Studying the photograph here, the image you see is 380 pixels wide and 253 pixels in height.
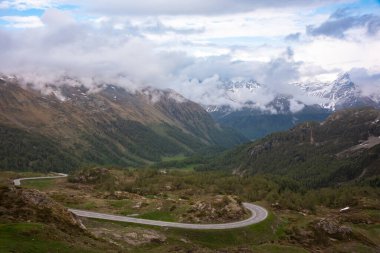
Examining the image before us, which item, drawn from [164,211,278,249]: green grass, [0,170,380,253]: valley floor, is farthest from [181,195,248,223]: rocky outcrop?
[164,211,278,249]: green grass

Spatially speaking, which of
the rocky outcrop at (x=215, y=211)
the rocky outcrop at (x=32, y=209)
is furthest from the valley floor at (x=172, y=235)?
the rocky outcrop at (x=32, y=209)

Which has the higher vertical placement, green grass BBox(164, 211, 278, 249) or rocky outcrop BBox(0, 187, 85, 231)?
rocky outcrop BBox(0, 187, 85, 231)

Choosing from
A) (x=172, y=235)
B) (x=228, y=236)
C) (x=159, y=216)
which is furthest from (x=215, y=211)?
(x=172, y=235)

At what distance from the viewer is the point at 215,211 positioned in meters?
146

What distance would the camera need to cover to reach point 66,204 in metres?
153

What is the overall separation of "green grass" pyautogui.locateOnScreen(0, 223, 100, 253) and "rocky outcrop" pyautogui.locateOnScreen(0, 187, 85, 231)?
28.3ft

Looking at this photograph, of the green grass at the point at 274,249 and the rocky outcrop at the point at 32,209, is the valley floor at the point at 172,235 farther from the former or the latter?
the rocky outcrop at the point at 32,209

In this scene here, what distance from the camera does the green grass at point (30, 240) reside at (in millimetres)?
69125

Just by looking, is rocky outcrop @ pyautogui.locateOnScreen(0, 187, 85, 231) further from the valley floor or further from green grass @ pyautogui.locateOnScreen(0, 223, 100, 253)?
green grass @ pyautogui.locateOnScreen(0, 223, 100, 253)

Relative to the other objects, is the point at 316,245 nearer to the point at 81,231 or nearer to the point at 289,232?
the point at 289,232

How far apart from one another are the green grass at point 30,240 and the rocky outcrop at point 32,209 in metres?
8.63

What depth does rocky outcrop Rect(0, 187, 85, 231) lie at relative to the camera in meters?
89.2

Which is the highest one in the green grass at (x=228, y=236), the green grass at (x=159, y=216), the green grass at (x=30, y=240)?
the green grass at (x=30, y=240)

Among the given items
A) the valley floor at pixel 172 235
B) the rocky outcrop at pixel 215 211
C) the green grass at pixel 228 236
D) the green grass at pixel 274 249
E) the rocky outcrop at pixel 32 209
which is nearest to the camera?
the valley floor at pixel 172 235
